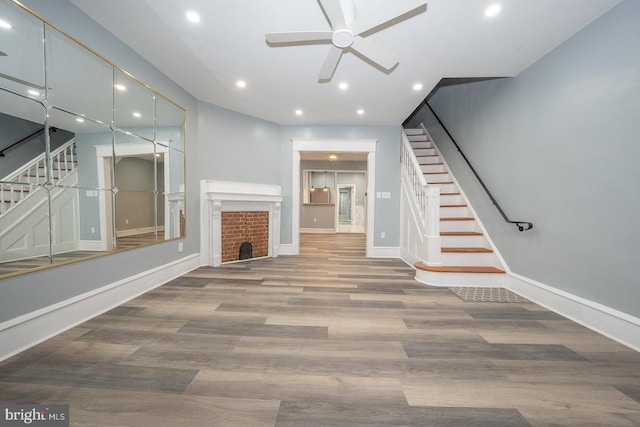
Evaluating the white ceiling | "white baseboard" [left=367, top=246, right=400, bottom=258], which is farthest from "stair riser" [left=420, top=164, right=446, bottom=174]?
"white baseboard" [left=367, top=246, right=400, bottom=258]

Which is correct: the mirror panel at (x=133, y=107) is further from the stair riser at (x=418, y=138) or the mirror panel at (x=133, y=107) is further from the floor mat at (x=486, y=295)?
the stair riser at (x=418, y=138)

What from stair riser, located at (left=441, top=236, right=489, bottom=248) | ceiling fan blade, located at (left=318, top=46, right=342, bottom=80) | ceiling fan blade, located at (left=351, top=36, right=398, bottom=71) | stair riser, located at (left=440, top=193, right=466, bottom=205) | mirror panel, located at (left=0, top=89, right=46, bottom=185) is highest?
ceiling fan blade, located at (left=318, top=46, right=342, bottom=80)

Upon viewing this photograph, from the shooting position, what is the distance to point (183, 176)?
3.25 meters

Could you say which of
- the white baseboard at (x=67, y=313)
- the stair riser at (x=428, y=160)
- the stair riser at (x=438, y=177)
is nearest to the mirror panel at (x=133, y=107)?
the white baseboard at (x=67, y=313)

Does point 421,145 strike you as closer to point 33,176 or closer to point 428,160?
point 428,160

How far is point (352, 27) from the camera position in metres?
1.77

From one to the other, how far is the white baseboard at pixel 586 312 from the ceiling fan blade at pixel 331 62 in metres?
3.11

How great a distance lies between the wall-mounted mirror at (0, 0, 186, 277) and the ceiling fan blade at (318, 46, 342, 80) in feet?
6.74

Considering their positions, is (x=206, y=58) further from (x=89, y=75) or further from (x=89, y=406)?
(x=89, y=406)

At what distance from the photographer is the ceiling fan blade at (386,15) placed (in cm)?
158

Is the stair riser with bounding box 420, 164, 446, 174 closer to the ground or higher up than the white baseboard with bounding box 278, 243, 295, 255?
higher up

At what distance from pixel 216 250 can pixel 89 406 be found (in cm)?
266

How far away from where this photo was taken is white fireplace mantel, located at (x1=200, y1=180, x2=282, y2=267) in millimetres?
3602

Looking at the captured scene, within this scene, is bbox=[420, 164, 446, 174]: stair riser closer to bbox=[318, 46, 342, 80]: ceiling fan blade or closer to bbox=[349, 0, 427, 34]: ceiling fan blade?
bbox=[318, 46, 342, 80]: ceiling fan blade
